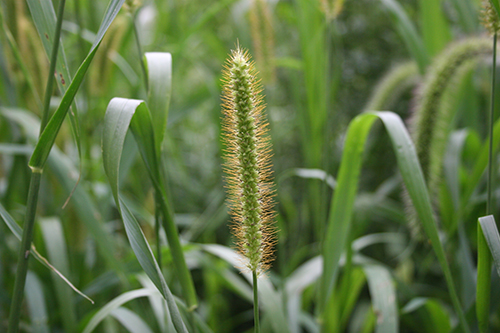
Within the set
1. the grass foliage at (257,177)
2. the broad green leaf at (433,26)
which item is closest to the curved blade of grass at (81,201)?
the grass foliage at (257,177)

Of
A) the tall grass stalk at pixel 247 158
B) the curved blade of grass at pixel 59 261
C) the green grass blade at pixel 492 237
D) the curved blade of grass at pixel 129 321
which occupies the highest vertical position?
the tall grass stalk at pixel 247 158

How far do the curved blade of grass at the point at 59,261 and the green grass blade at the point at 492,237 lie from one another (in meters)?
1.10

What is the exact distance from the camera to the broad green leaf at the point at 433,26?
1.54 m

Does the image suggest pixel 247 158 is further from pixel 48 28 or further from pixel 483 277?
pixel 483 277

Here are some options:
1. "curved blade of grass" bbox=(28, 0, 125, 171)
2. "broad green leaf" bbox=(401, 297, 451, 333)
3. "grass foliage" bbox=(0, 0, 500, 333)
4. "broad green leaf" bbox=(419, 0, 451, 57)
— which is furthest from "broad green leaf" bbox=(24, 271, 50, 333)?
"broad green leaf" bbox=(419, 0, 451, 57)

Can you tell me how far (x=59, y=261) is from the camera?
113cm

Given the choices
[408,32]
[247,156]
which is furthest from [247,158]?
[408,32]

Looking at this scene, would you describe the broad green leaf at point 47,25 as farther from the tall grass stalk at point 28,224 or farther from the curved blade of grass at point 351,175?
the curved blade of grass at point 351,175

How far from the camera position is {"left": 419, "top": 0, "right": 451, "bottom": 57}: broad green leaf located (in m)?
1.54

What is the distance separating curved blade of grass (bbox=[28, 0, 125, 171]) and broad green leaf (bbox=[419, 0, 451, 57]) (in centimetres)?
140

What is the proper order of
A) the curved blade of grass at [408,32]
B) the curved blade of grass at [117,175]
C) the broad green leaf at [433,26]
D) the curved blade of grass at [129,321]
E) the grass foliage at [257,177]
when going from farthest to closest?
the broad green leaf at [433,26] → the curved blade of grass at [408,32] → the curved blade of grass at [129,321] → the grass foliage at [257,177] → the curved blade of grass at [117,175]

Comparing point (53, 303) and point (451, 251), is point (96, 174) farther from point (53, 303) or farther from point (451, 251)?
point (451, 251)

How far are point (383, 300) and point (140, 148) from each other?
88cm

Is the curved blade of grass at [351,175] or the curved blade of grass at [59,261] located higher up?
the curved blade of grass at [351,175]
